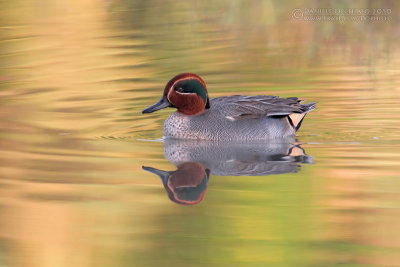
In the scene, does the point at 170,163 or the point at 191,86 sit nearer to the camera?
the point at 170,163

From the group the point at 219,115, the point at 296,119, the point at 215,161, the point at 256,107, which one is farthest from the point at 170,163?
the point at 296,119

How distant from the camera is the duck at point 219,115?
1011 cm

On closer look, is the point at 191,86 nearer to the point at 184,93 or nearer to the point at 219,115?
the point at 184,93

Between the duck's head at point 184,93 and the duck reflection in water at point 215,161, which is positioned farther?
the duck's head at point 184,93

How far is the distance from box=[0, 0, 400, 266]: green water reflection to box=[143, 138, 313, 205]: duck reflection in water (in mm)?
126

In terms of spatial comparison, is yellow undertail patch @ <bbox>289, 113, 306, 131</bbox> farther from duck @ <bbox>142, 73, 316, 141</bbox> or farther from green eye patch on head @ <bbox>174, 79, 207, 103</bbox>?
green eye patch on head @ <bbox>174, 79, 207, 103</bbox>

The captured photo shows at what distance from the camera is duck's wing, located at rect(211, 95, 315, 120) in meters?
10.2

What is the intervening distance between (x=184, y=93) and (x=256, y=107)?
75 cm

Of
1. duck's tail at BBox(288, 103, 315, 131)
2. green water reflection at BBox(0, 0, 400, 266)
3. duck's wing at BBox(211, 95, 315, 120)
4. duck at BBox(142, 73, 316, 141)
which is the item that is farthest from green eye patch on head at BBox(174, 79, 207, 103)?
duck's tail at BBox(288, 103, 315, 131)

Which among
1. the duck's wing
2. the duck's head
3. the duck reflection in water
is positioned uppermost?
the duck's head

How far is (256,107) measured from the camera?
33.8 ft

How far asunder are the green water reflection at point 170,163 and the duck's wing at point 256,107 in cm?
33

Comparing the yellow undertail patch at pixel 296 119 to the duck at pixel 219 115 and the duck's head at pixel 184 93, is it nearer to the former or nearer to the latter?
the duck at pixel 219 115

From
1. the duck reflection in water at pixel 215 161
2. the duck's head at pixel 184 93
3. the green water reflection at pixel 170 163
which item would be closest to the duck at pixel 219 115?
the duck's head at pixel 184 93
